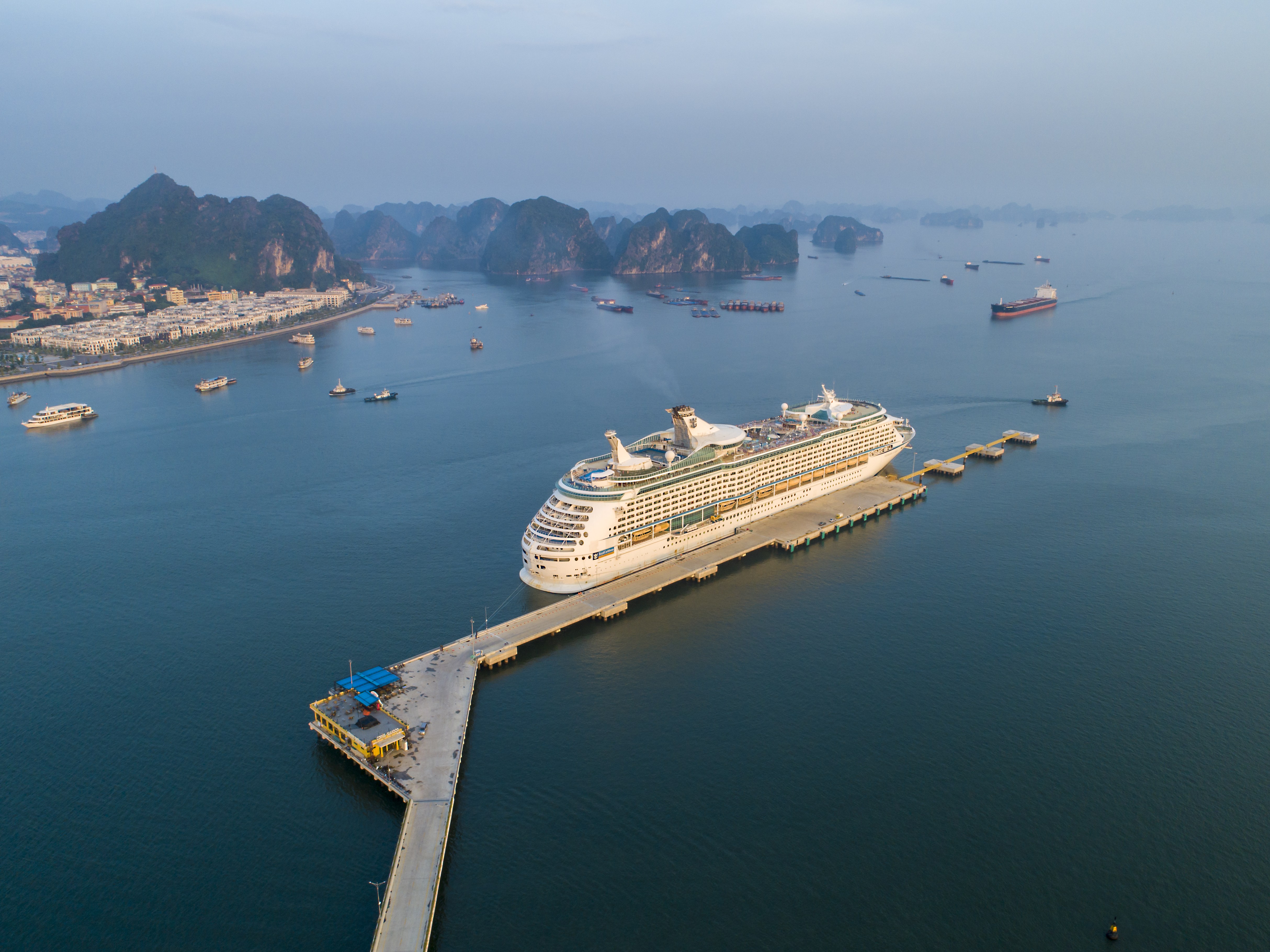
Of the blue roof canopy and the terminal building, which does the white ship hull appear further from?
the terminal building

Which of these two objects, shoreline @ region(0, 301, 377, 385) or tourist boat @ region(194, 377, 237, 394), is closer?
tourist boat @ region(194, 377, 237, 394)

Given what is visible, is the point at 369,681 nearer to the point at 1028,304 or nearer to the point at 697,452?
the point at 697,452

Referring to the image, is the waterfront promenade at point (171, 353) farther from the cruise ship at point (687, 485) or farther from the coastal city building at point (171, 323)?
the cruise ship at point (687, 485)

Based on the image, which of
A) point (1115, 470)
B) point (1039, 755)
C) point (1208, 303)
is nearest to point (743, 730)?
point (1039, 755)

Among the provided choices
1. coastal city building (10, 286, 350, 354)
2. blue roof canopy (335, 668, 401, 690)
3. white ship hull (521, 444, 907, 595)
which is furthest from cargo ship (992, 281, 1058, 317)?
blue roof canopy (335, 668, 401, 690)

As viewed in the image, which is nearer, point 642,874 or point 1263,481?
point 642,874

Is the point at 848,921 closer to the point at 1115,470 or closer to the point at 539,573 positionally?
the point at 539,573

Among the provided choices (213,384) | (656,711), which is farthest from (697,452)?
(213,384)
